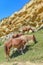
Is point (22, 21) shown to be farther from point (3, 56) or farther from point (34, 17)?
point (3, 56)

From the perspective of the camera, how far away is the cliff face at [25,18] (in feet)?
163

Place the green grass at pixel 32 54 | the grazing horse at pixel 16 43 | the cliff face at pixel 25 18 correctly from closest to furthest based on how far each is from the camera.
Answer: the green grass at pixel 32 54 < the grazing horse at pixel 16 43 < the cliff face at pixel 25 18

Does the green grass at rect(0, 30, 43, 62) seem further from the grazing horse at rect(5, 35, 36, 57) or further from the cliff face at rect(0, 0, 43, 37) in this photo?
the cliff face at rect(0, 0, 43, 37)

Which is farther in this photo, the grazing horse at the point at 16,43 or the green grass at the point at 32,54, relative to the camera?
the grazing horse at the point at 16,43

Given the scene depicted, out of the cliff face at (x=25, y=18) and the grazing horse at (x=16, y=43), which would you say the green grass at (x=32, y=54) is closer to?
the grazing horse at (x=16, y=43)

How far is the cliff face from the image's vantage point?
4972 centimetres

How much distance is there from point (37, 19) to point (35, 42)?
88.2ft

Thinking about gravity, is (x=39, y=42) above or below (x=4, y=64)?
above

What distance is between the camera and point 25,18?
51375 millimetres

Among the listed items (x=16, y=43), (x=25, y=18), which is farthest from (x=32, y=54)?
(x=25, y=18)

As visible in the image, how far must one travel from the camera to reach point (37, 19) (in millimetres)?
49781

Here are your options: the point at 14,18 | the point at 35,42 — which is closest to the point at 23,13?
the point at 14,18

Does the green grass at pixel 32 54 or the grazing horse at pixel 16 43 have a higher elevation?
the grazing horse at pixel 16 43

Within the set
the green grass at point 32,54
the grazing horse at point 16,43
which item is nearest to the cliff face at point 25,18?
the green grass at point 32,54
